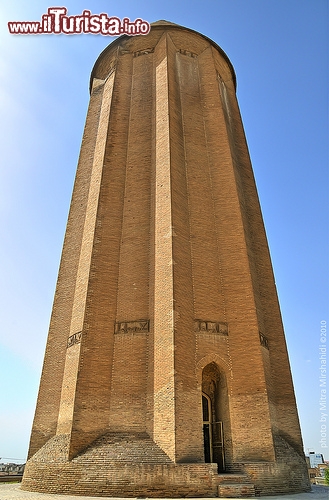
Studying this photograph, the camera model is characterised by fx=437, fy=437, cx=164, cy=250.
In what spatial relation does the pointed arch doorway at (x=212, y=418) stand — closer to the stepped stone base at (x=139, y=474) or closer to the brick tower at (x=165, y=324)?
the brick tower at (x=165, y=324)

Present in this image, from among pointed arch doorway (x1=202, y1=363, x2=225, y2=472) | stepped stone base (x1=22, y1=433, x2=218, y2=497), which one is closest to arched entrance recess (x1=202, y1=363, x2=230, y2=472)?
pointed arch doorway (x1=202, y1=363, x2=225, y2=472)

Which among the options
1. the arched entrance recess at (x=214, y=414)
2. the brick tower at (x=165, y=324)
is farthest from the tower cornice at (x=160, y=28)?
the arched entrance recess at (x=214, y=414)

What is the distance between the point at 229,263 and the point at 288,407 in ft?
11.6

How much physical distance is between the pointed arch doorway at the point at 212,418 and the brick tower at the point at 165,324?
0.03m

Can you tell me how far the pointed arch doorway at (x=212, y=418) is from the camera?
8547mm

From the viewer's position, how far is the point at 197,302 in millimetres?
9500

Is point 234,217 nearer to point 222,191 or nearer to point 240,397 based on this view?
point 222,191

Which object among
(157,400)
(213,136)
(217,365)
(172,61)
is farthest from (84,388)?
(172,61)

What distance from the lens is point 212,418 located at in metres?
8.93

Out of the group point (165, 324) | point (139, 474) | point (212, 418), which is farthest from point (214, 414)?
point (139, 474)

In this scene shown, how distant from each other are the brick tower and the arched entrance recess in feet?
0.09

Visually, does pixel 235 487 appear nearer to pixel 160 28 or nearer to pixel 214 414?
pixel 214 414

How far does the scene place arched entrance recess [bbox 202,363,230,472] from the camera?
8.55m

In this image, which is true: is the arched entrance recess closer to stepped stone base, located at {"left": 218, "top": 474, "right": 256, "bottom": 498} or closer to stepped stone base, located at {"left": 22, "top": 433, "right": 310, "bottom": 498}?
stepped stone base, located at {"left": 22, "top": 433, "right": 310, "bottom": 498}
